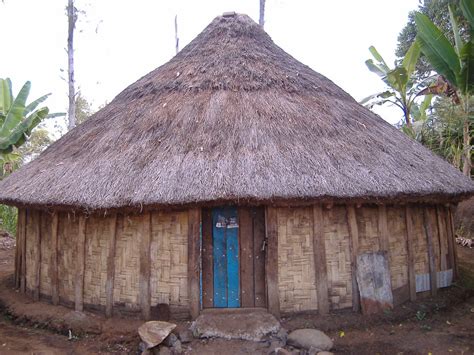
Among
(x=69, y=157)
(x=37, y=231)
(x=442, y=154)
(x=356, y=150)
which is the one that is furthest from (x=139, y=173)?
(x=442, y=154)

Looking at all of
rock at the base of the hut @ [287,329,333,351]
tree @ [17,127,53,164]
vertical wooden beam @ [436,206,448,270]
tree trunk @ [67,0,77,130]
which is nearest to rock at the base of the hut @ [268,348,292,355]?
rock at the base of the hut @ [287,329,333,351]

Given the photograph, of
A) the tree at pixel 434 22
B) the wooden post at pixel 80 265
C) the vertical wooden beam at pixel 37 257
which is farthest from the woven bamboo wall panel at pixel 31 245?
the tree at pixel 434 22

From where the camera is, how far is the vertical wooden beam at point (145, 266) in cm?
595

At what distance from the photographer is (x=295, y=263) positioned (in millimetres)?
5934

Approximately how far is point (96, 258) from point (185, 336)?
198 centimetres

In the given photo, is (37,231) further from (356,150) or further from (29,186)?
(356,150)

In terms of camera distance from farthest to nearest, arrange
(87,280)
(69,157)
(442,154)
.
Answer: (442,154)
(69,157)
(87,280)

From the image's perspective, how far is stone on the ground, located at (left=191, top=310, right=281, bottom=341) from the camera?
17.4ft

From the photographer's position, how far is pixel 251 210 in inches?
240

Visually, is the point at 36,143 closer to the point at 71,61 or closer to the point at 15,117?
the point at 71,61

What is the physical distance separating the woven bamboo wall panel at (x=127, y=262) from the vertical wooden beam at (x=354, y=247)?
10.2ft

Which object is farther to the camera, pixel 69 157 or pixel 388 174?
pixel 69 157

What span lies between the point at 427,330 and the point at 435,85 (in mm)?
9625

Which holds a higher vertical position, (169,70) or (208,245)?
(169,70)
